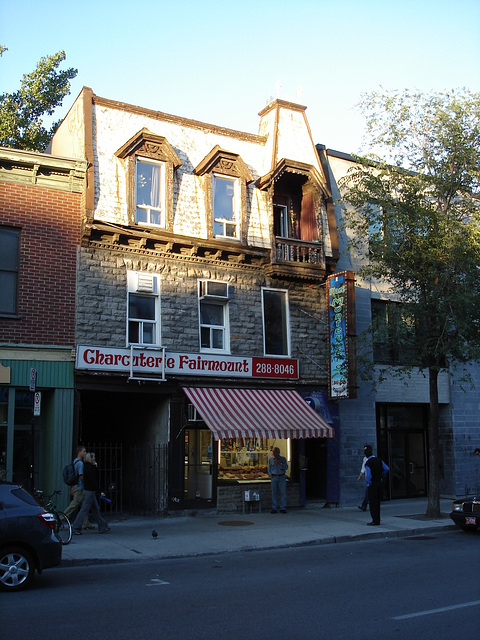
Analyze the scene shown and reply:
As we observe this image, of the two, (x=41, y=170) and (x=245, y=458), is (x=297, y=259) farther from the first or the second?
(x=41, y=170)

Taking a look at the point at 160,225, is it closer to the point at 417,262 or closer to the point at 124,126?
the point at 124,126

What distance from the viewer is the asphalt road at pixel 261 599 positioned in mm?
6754

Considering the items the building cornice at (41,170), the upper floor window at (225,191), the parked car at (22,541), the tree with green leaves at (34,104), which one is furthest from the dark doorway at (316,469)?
the tree with green leaves at (34,104)

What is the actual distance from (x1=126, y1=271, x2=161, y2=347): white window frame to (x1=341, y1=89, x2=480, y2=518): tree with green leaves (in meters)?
5.43

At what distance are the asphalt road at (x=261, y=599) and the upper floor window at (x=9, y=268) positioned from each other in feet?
22.6

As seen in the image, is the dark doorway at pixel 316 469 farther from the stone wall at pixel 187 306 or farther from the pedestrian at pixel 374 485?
the pedestrian at pixel 374 485

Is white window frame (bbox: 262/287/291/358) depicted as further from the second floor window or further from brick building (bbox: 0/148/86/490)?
brick building (bbox: 0/148/86/490)

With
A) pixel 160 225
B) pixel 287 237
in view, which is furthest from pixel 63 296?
pixel 287 237

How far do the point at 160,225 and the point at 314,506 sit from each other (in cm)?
898

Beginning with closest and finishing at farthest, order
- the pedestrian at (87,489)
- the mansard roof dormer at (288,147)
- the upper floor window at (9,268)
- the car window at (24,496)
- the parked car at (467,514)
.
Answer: the car window at (24,496) < the pedestrian at (87,489) < the parked car at (467,514) < the upper floor window at (9,268) < the mansard roof dormer at (288,147)

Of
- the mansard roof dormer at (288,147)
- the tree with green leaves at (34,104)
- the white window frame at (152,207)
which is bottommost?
the white window frame at (152,207)

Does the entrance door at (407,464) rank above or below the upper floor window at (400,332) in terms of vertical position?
below

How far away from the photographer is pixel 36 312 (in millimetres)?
15430

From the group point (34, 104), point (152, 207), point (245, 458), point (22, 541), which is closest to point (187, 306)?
point (152, 207)
